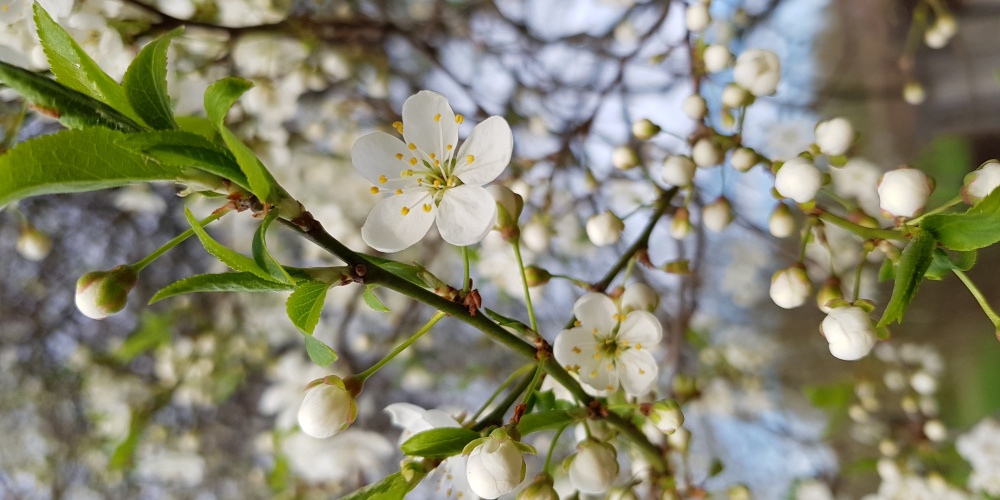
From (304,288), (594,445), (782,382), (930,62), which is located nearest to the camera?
(304,288)

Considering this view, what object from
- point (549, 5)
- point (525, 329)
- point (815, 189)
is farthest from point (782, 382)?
point (525, 329)

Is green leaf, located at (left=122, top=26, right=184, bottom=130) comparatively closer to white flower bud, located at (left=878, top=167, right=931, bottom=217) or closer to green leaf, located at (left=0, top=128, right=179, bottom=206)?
green leaf, located at (left=0, top=128, right=179, bottom=206)

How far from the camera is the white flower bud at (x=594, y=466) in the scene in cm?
59

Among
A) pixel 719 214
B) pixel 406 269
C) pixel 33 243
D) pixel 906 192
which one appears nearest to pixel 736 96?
pixel 719 214

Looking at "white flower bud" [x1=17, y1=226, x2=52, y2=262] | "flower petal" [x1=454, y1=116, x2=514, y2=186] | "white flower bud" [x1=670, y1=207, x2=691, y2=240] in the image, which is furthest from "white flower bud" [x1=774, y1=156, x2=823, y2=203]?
"white flower bud" [x1=17, y1=226, x2=52, y2=262]

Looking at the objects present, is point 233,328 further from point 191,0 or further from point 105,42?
point 105,42

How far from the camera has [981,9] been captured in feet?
5.65

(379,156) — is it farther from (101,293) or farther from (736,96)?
(736,96)

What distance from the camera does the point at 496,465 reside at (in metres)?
0.48

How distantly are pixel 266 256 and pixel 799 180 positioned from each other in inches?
20.0

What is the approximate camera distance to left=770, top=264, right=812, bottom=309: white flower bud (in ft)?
2.23

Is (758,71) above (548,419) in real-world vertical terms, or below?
above

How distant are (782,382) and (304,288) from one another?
2.12 meters

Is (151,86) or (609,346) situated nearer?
(151,86)
